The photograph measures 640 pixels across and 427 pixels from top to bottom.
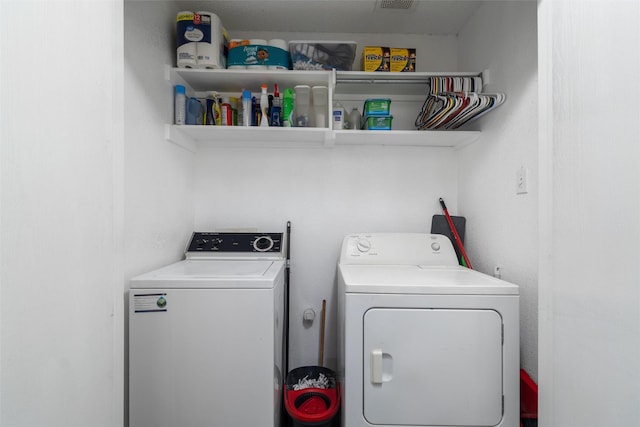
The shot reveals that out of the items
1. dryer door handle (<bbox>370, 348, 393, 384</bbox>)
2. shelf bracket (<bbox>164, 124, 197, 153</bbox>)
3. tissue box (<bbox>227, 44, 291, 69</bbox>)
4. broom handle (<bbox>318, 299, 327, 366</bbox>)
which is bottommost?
broom handle (<bbox>318, 299, 327, 366</bbox>)

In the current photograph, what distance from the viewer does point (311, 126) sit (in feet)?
6.54

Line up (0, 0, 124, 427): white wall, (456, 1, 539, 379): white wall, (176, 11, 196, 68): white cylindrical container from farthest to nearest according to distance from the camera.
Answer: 1. (176, 11, 196, 68): white cylindrical container
2. (456, 1, 539, 379): white wall
3. (0, 0, 124, 427): white wall

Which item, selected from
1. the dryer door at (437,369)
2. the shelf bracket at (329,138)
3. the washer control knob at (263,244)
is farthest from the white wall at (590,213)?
the washer control knob at (263,244)

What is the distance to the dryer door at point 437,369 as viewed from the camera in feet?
4.00

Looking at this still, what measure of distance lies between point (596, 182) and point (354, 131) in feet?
4.45

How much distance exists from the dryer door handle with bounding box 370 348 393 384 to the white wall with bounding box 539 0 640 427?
540 millimetres

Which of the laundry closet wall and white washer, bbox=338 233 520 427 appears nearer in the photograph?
white washer, bbox=338 233 520 427

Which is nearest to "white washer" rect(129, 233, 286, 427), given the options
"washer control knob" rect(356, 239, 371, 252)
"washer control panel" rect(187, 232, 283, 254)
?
"washer control panel" rect(187, 232, 283, 254)

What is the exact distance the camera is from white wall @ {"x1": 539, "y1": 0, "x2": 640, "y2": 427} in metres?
0.60

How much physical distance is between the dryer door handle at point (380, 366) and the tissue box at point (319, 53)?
1.69 m

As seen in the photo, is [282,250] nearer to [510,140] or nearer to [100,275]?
[100,275]

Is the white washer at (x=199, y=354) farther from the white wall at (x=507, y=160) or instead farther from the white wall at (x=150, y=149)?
the white wall at (x=507, y=160)

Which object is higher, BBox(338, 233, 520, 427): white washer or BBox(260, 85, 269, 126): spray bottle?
BBox(260, 85, 269, 126): spray bottle

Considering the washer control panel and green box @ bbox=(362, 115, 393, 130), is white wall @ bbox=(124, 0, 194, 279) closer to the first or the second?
the washer control panel
